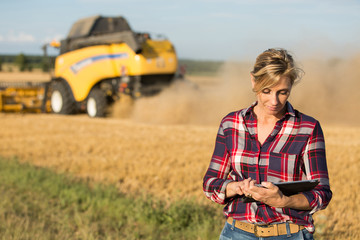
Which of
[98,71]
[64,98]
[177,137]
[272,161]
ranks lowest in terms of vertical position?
[177,137]

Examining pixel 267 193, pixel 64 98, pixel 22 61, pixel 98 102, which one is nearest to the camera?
pixel 267 193

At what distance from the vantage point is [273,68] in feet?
6.06

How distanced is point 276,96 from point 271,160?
0.28m

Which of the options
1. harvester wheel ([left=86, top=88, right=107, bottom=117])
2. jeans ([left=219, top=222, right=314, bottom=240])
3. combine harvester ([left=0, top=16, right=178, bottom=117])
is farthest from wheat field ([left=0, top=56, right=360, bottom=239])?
jeans ([left=219, top=222, right=314, bottom=240])

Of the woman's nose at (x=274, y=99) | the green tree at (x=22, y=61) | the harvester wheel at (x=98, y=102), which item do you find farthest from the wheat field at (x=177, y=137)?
the green tree at (x=22, y=61)

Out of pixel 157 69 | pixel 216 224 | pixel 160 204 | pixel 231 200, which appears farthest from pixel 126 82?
pixel 231 200

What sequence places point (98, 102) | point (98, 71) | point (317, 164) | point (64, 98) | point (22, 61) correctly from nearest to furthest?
point (317, 164), point (98, 71), point (98, 102), point (64, 98), point (22, 61)

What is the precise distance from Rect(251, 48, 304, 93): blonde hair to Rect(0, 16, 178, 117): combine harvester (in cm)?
1016

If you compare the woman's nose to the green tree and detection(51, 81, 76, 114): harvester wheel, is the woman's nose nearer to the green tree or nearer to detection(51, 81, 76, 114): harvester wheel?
detection(51, 81, 76, 114): harvester wheel

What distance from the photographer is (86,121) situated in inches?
513

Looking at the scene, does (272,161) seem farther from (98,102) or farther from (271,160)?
(98,102)

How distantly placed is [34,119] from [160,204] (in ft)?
32.0

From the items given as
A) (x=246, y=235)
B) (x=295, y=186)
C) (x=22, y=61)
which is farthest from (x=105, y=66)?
(x=22, y=61)

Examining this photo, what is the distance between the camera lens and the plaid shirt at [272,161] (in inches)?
75.1
